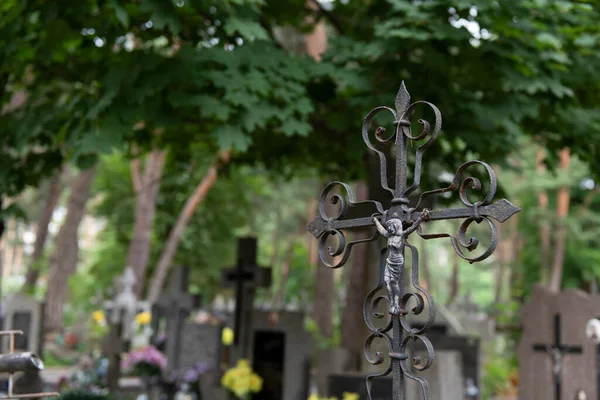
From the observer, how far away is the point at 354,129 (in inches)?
265

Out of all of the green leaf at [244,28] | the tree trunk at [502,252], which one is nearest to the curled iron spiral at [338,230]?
the green leaf at [244,28]

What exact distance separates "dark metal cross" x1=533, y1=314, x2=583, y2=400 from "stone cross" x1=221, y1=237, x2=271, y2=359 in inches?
151

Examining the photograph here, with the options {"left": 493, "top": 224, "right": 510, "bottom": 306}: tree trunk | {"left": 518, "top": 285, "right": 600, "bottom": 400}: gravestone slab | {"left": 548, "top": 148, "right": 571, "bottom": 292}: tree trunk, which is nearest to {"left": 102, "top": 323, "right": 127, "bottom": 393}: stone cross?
{"left": 518, "top": 285, "right": 600, "bottom": 400}: gravestone slab

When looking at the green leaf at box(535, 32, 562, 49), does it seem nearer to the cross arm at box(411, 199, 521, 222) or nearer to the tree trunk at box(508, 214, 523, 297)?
the cross arm at box(411, 199, 521, 222)

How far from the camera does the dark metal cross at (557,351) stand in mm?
7770

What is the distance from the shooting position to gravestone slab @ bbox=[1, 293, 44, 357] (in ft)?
35.0

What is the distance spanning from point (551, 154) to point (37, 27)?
5694 mm

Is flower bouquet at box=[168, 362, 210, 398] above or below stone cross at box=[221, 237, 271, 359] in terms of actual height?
below

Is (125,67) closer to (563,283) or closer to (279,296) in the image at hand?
(563,283)

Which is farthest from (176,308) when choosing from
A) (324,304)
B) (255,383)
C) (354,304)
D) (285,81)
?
(285,81)

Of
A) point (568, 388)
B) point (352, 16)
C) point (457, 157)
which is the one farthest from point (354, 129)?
point (568, 388)

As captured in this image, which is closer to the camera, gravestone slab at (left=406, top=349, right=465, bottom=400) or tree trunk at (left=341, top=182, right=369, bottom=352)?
gravestone slab at (left=406, top=349, right=465, bottom=400)

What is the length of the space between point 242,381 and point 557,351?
385 cm

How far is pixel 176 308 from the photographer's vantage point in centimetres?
1208
